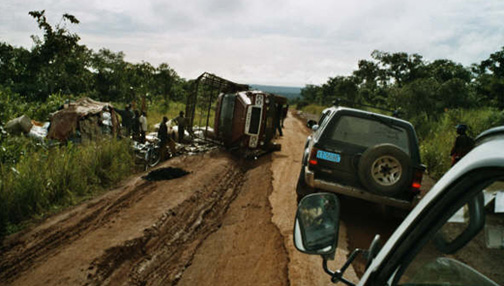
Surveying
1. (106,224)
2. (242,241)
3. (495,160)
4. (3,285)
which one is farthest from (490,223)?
A: (106,224)

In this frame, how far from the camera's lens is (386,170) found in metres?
5.41

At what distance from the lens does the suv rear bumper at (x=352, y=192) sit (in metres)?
5.60

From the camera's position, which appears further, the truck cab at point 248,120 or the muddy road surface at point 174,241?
the truck cab at point 248,120

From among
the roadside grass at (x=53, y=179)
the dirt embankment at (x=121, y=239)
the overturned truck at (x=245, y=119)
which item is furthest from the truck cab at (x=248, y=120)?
the dirt embankment at (x=121, y=239)

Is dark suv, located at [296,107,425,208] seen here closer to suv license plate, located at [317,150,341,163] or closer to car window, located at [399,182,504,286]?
suv license plate, located at [317,150,341,163]

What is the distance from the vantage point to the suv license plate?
234 inches

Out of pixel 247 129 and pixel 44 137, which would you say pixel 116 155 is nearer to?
pixel 44 137

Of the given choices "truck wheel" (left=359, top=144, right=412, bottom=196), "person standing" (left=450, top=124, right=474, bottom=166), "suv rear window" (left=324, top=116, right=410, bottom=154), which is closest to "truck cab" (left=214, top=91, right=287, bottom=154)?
"person standing" (left=450, top=124, right=474, bottom=166)

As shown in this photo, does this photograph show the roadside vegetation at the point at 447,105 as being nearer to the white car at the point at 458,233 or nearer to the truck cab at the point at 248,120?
the truck cab at the point at 248,120

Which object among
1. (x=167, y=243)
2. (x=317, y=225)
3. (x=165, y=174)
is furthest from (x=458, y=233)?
(x=165, y=174)

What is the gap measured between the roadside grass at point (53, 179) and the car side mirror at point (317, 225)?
222 inches

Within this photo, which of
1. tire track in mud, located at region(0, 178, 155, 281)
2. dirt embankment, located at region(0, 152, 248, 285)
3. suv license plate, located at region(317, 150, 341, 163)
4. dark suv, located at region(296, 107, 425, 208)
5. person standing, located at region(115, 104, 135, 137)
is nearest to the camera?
dirt embankment, located at region(0, 152, 248, 285)

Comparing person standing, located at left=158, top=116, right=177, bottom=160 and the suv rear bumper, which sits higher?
the suv rear bumper

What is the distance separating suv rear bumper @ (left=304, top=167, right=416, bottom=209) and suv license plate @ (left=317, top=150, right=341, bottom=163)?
14.0 inches
